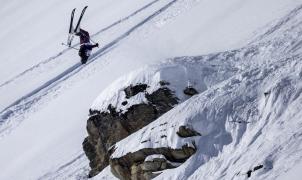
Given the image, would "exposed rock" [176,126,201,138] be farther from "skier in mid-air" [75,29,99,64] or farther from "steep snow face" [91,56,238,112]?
"skier in mid-air" [75,29,99,64]

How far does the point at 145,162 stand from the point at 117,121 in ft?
8.67

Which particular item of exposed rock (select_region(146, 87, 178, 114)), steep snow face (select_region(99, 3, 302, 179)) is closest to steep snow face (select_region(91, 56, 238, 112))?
exposed rock (select_region(146, 87, 178, 114))

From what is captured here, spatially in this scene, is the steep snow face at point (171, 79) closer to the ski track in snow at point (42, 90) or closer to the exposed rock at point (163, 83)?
the exposed rock at point (163, 83)

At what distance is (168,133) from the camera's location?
12844 mm

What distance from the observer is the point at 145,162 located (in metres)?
12.8

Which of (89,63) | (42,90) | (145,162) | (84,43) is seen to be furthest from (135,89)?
(42,90)

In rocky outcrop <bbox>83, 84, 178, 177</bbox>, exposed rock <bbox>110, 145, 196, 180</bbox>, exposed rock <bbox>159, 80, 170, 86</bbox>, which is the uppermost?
exposed rock <bbox>159, 80, 170, 86</bbox>

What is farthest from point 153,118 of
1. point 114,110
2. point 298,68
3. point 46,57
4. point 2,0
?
point 2,0

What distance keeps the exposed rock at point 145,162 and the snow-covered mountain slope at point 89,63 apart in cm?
193

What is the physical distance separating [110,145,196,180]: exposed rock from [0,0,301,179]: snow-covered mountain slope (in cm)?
193

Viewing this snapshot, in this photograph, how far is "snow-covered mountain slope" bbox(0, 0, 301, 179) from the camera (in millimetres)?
19252

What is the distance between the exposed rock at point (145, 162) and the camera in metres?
12.5

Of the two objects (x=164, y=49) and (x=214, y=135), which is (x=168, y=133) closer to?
(x=214, y=135)

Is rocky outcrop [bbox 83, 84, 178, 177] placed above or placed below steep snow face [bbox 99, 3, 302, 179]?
above
